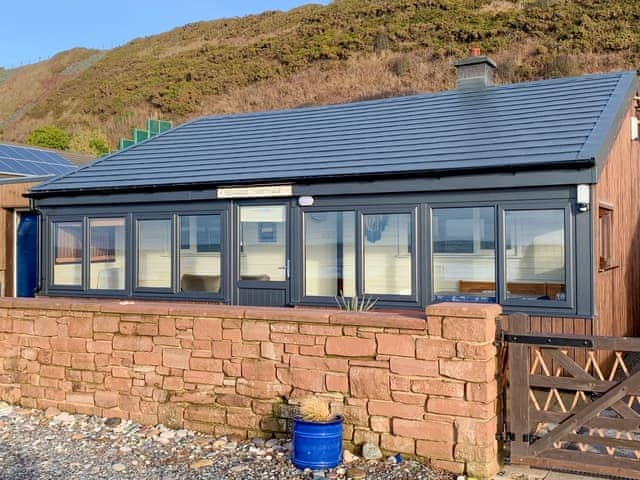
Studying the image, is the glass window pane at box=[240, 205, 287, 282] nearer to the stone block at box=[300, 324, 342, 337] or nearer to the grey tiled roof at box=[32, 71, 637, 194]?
the grey tiled roof at box=[32, 71, 637, 194]

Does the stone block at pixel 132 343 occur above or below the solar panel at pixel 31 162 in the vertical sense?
below

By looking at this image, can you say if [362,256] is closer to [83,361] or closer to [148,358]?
[148,358]

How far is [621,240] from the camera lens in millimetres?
10055

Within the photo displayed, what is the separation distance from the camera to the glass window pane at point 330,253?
9.64 metres

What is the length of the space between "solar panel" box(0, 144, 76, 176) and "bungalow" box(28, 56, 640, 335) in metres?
6.81

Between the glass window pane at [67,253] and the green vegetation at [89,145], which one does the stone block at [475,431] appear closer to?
the glass window pane at [67,253]

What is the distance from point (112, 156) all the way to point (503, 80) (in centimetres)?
2353

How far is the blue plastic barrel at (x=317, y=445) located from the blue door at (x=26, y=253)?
11.6 m

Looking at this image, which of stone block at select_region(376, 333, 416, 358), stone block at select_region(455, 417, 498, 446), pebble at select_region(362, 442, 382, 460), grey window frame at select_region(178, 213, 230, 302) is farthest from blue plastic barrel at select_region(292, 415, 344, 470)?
grey window frame at select_region(178, 213, 230, 302)

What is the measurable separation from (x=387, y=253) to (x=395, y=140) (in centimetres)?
207

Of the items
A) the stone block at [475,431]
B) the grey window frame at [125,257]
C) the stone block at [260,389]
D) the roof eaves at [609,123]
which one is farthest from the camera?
the grey window frame at [125,257]

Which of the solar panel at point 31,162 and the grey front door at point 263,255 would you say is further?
the solar panel at point 31,162

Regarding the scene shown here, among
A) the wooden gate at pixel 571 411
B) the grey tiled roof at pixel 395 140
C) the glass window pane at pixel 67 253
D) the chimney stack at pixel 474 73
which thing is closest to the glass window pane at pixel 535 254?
the grey tiled roof at pixel 395 140

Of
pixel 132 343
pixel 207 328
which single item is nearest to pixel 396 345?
pixel 207 328
